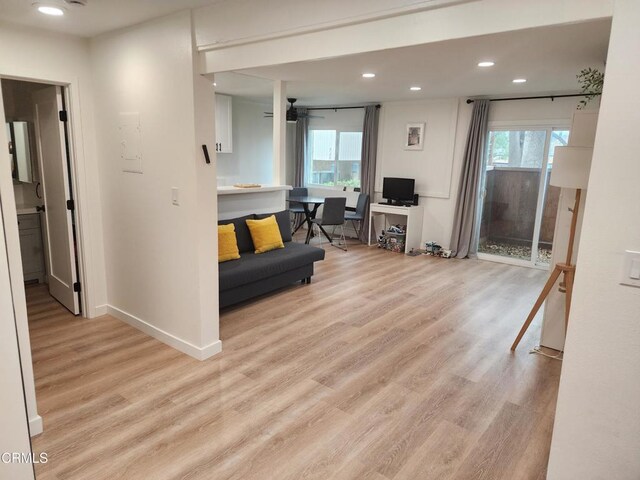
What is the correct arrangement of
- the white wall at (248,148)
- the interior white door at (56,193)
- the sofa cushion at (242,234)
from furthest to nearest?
the white wall at (248,148) → the sofa cushion at (242,234) → the interior white door at (56,193)

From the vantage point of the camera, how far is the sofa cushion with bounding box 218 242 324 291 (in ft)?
12.9

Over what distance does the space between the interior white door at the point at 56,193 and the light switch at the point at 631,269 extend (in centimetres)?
391

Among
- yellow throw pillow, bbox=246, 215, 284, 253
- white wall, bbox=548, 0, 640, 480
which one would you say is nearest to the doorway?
yellow throw pillow, bbox=246, 215, 284, 253

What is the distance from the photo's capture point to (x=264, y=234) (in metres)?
4.69

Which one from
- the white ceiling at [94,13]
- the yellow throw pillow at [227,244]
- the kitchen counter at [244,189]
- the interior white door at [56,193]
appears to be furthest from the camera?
the kitchen counter at [244,189]

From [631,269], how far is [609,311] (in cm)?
17

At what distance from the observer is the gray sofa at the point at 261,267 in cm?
396

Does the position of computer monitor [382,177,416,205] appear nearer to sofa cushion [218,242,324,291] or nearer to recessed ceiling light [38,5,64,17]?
sofa cushion [218,242,324,291]

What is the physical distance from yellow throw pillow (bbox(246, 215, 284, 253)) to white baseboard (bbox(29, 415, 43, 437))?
8.61ft

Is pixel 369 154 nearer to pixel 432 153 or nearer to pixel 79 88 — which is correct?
pixel 432 153

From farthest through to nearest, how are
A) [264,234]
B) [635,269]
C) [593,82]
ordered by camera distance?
[264,234] < [593,82] < [635,269]

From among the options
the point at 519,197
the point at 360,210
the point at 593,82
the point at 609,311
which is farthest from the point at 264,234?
the point at 519,197

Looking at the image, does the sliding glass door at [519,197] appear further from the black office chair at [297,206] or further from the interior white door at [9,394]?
the interior white door at [9,394]

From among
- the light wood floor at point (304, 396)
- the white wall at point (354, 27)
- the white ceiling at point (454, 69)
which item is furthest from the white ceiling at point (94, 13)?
the light wood floor at point (304, 396)
